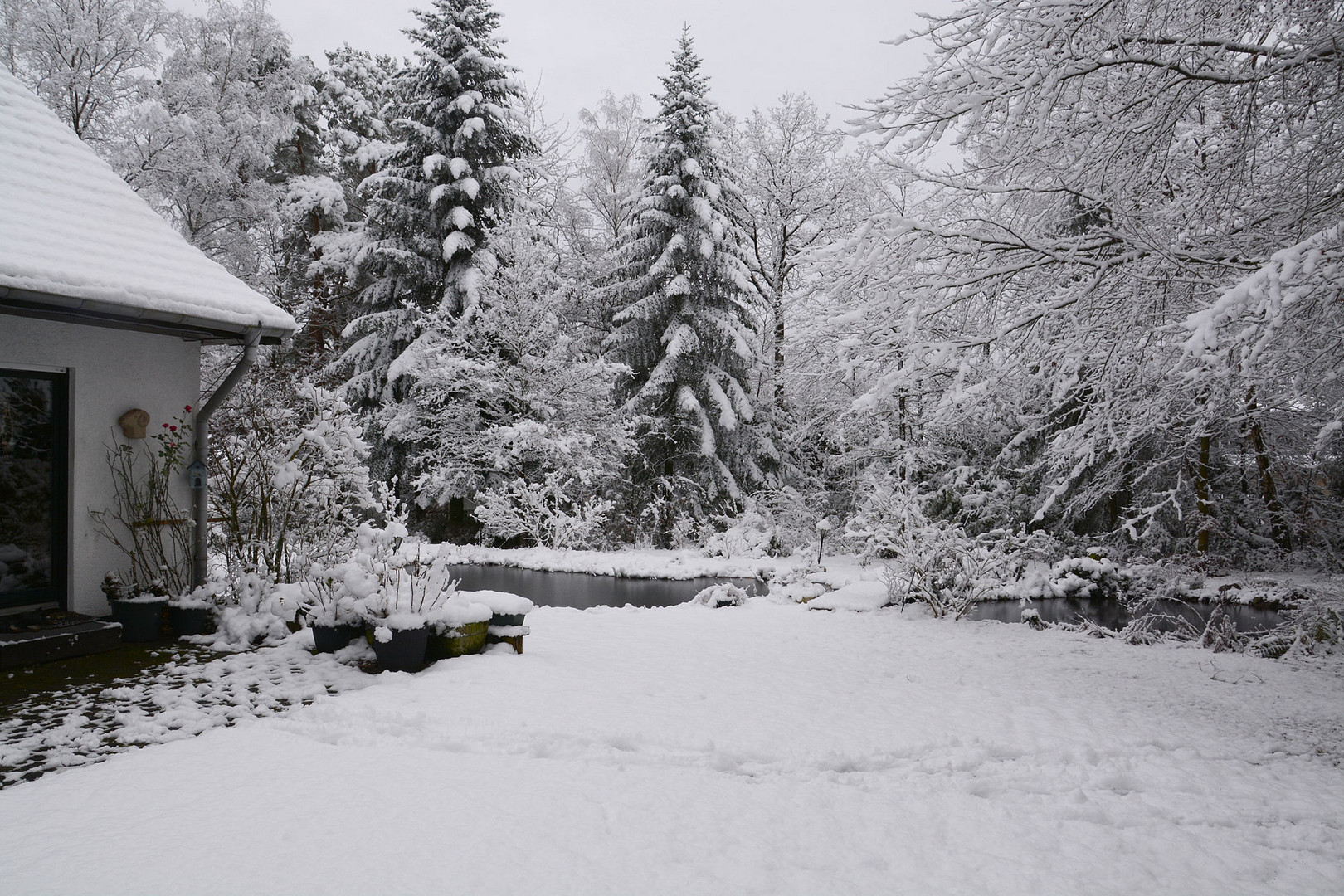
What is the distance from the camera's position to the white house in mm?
4832

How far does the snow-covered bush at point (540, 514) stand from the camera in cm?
1377

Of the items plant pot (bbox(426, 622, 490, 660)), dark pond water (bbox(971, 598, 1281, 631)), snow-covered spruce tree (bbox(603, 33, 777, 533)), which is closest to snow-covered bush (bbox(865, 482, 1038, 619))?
dark pond water (bbox(971, 598, 1281, 631))

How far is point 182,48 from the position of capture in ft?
50.3

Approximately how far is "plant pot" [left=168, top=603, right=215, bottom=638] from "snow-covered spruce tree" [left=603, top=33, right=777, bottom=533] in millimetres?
9864

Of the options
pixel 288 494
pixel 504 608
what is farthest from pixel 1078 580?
pixel 288 494

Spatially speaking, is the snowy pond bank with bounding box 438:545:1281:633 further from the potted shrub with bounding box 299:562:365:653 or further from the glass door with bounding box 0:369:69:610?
the glass door with bounding box 0:369:69:610

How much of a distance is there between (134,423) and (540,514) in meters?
8.91

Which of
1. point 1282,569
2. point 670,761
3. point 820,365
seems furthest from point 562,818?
point 1282,569

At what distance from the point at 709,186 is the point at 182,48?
38.1 ft

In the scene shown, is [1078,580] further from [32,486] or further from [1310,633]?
[32,486]

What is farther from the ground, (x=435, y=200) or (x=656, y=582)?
(x=435, y=200)

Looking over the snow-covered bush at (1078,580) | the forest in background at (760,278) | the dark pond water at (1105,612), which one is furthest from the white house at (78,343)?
the snow-covered bush at (1078,580)

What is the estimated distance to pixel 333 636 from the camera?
500cm

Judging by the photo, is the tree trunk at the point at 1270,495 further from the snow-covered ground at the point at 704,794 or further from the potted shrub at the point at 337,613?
the potted shrub at the point at 337,613
